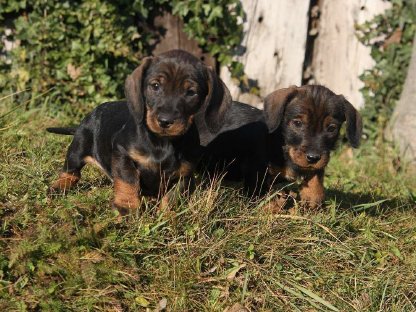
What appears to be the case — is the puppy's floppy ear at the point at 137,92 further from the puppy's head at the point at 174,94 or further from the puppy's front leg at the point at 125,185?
the puppy's front leg at the point at 125,185

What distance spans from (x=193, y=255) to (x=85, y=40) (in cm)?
479

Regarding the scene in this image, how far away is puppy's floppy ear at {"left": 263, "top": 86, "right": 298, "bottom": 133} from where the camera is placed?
5.60 metres

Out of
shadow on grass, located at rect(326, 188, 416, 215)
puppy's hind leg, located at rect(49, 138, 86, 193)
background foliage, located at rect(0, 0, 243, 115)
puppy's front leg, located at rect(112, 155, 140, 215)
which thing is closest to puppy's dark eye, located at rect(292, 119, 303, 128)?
shadow on grass, located at rect(326, 188, 416, 215)

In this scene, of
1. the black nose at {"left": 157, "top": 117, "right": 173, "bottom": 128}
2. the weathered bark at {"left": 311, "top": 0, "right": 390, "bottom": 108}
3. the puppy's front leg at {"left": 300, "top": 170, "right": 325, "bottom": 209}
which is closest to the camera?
the black nose at {"left": 157, "top": 117, "right": 173, "bottom": 128}

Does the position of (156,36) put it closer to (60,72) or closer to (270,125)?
(60,72)

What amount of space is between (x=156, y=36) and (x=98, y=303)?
5.43 meters

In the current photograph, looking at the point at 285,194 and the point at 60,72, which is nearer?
the point at 285,194

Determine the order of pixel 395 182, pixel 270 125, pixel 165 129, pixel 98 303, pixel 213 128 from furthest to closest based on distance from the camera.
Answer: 1. pixel 395 182
2. pixel 270 125
3. pixel 213 128
4. pixel 165 129
5. pixel 98 303

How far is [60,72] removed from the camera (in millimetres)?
8711

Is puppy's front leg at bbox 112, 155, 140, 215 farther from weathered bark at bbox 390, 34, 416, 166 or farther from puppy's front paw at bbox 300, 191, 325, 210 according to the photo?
weathered bark at bbox 390, 34, 416, 166

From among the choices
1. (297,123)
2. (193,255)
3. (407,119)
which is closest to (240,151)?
(297,123)

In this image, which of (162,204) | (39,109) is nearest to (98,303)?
(162,204)

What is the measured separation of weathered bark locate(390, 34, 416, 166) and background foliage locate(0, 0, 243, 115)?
2136 mm

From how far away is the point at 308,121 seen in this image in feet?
17.9
